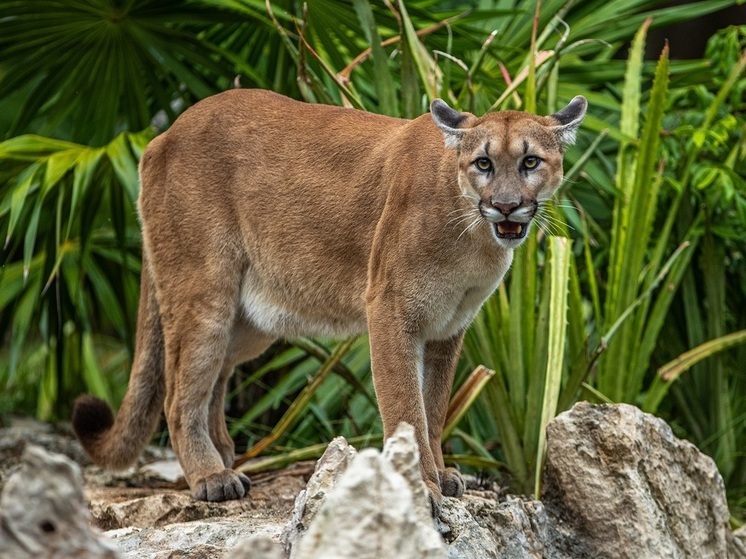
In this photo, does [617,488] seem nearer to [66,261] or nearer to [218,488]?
[218,488]

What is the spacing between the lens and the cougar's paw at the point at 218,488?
4.21 meters

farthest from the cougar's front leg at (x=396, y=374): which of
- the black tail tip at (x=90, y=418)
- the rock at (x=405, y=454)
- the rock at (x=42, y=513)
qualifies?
the rock at (x=42, y=513)

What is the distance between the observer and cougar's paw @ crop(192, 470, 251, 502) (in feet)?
13.8

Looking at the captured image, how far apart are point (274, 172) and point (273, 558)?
2730 mm

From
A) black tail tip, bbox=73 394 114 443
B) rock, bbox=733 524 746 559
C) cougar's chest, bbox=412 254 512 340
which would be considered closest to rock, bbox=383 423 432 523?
cougar's chest, bbox=412 254 512 340

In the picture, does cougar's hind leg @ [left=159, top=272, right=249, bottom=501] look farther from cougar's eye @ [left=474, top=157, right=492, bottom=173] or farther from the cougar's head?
cougar's eye @ [left=474, top=157, right=492, bottom=173]

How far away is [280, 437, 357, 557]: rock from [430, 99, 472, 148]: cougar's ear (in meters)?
1.13

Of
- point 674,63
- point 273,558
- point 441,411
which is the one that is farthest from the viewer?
point 674,63

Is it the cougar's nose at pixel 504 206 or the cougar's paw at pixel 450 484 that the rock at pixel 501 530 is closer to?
the cougar's paw at pixel 450 484

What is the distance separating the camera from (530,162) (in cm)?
366

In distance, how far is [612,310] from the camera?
4.86 m

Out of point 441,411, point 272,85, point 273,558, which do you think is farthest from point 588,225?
point 273,558

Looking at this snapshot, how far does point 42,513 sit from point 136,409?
2767 mm

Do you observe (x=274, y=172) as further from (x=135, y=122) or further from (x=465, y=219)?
(x=135, y=122)
